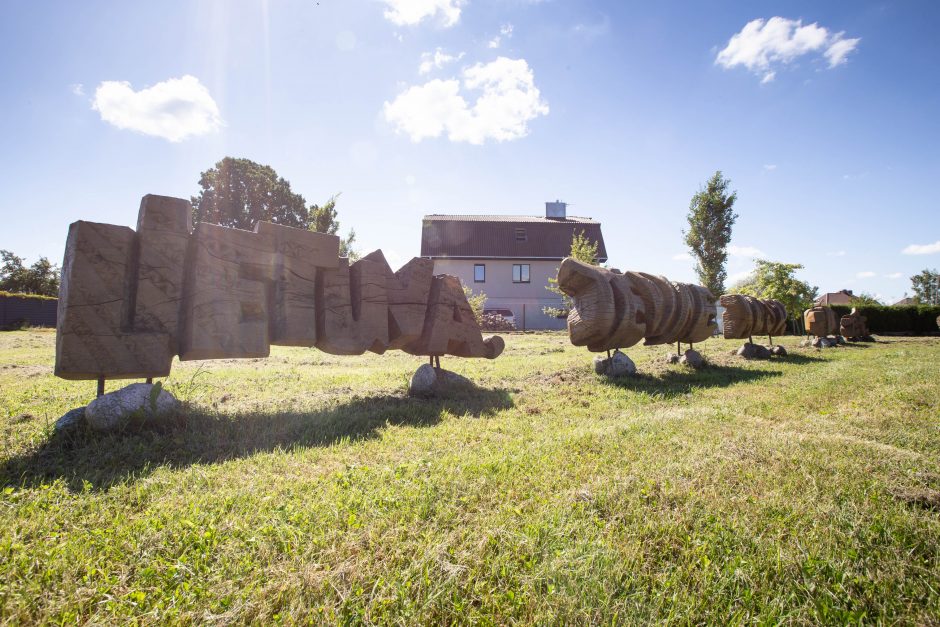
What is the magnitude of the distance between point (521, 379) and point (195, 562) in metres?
5.80

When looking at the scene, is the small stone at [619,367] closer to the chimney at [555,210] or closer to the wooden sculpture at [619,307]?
the wooden sculpture at [619,307]

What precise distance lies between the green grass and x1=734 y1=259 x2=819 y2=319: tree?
75.5 ft

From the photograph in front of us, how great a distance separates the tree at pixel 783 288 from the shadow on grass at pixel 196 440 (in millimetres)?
25070

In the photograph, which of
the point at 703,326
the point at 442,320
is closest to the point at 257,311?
the point at 442,320

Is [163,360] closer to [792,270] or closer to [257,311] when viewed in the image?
[257,311]

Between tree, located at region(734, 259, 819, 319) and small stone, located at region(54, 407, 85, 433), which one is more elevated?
tree, located at region(734, 259, 819, 319)

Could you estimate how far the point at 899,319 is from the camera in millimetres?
25281

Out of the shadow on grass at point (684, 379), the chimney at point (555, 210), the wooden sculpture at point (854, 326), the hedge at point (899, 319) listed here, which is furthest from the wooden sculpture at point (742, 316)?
the chimney at point (555, 210)

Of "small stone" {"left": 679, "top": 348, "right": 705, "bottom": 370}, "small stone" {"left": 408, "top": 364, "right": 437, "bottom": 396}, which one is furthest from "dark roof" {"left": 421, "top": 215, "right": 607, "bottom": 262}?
"small stone" {"left": 408, "top": 364, "right": 437, "bottom": 396}

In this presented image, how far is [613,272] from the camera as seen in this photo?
737 centimetres

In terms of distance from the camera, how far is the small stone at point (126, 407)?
3.58 metres

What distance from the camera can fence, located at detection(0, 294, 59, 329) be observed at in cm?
1803

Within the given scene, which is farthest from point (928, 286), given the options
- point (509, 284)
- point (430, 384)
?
point (430, 384)

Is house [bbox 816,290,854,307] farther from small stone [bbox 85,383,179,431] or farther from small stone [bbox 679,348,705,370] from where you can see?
small stone [bbox 85,383,179,431]
